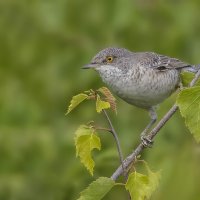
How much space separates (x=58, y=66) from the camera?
813 centimetres

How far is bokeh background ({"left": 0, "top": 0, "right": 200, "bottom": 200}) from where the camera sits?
709 cm

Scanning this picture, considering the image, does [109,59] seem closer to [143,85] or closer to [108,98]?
[143,85]

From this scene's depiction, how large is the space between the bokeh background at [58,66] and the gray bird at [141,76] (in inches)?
52.0

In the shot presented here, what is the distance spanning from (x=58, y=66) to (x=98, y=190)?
192 inches

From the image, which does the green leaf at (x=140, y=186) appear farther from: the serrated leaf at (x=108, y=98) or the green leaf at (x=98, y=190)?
the serrated leaf at (x=108, y=98)

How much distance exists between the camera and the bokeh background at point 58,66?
279 inches

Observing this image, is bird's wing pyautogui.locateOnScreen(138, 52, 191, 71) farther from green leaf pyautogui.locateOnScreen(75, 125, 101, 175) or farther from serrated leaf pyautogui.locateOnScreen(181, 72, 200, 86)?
green leaf pyautogui.locateOnScreen(75, 125, 101, 175)

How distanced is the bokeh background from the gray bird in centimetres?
132

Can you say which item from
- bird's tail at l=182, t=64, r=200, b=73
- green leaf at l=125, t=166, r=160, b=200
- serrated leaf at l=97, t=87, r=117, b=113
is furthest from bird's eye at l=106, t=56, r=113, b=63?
green leaf at l=125, t=166, r=160, b=200

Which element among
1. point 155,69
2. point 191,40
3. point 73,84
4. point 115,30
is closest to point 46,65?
point 73,84

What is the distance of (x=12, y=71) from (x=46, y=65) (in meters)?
0.39

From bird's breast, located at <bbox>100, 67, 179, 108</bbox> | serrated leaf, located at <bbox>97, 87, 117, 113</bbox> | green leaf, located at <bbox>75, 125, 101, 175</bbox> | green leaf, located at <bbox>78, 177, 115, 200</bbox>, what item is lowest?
bird's breast, located at <bbox>100, 67, 179, 108</bbox>

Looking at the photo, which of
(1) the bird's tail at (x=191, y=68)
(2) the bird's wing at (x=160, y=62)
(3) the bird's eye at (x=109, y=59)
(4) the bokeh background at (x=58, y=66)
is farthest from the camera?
(4) the bokeh background at (x=58, y=66)

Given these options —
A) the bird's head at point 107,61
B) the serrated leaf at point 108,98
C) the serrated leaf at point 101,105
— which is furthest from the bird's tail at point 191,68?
the serrated leaf at point 101,105
